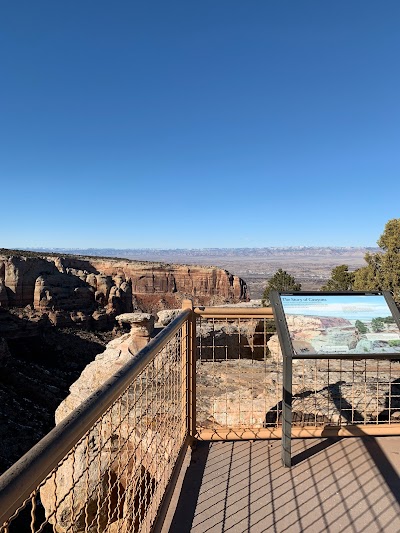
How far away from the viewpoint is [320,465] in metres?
4.47

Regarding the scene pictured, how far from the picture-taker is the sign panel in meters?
4.36

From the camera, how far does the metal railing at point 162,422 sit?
57.5 inches

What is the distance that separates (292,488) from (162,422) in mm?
1439

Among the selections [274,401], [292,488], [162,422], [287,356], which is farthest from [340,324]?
[274,401]

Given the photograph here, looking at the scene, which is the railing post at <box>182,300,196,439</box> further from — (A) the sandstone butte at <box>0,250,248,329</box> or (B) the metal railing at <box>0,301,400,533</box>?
(A) the sandstone butte at <box>0,250,248,329</box>

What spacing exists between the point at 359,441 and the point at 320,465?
2.59 ft

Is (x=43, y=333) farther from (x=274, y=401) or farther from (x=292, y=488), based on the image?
(x=292, y=488)

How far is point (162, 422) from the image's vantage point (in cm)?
443

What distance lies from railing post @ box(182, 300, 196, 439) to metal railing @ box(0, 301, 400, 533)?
0.01 meters

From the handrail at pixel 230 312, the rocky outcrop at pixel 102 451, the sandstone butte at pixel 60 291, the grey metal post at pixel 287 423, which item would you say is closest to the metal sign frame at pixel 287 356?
the grey metal post at pixel 287 423

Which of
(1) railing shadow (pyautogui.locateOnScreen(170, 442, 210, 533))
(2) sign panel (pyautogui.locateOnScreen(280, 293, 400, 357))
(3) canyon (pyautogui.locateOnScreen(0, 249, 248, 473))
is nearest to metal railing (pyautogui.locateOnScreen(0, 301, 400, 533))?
(1) railing shadow (pyautogui.locateOnScreen(170, 442, 210, 533))

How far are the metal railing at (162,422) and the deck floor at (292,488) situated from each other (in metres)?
0.18

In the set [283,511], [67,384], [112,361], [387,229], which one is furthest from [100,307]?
[283,511]

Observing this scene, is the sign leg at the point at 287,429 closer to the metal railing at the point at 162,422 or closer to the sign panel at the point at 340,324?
the sign panel at the point at 340,324
